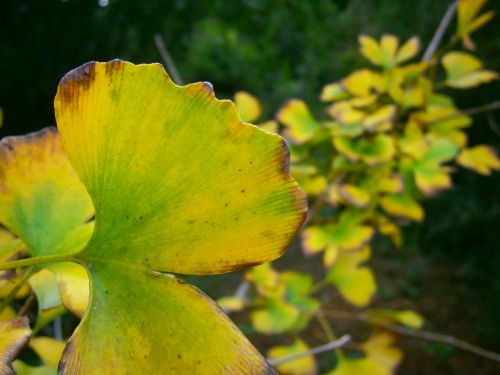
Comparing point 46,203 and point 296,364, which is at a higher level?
point 46,203

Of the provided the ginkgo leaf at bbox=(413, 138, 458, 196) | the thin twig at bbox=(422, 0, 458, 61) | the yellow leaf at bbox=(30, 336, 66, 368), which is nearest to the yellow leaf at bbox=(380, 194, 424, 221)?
the ginkgo leaf at bbox=(413, 138, 458, 196)

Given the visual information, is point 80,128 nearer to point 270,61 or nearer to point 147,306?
point 147,306

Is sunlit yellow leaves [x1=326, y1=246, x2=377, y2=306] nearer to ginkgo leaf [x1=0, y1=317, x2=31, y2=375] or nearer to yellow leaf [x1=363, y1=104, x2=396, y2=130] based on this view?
yellow leaf [x1=363, y1=104, x2=396, y2=130]

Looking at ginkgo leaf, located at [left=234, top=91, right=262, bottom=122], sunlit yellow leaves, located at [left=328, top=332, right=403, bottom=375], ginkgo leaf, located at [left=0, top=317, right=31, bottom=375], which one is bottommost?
sunlit yellow leaves, located at [left=328, top=332, right=403, bottom=375]

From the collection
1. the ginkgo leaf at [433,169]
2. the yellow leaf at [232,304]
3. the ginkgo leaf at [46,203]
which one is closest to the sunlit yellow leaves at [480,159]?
the ginkgo leaf at [433,169]

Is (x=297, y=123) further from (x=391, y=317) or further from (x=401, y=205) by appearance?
(x=391, y=317)

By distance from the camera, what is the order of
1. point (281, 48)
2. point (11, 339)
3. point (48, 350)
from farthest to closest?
1. point (281, 48)
2. point (48, 350)
3. point (11, 339)

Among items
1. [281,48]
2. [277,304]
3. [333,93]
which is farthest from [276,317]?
[281,48]
